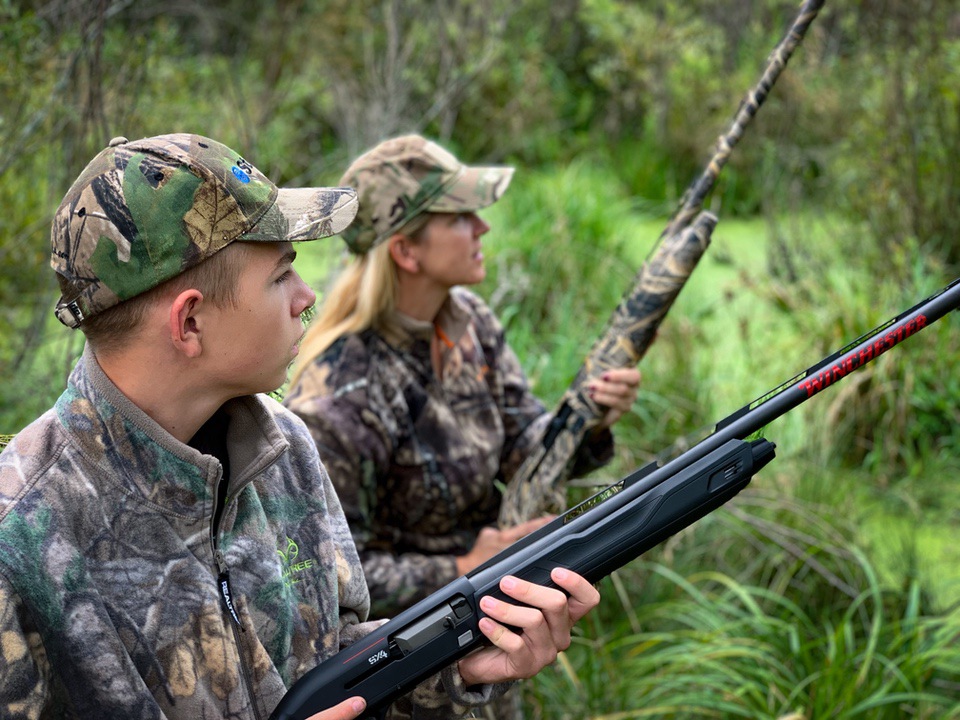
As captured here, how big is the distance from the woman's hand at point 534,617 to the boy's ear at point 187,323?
2.12ft

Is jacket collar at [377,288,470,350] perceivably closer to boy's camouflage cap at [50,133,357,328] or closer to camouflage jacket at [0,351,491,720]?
camouflage jacket at [0,351,491,720]

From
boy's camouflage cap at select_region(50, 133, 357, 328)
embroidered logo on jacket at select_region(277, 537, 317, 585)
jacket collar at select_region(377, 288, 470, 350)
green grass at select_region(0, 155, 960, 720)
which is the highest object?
boy's camouflage cap at select_region(50, 133, 357, 328)

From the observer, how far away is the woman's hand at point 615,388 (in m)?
2.85

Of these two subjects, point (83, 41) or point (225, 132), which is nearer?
point (83, 41)

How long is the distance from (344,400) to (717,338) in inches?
149

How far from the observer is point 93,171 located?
4.89 ft

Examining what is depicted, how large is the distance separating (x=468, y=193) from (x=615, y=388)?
69 centimetres

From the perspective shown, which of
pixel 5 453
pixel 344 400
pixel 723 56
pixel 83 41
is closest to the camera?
pixel 5 453

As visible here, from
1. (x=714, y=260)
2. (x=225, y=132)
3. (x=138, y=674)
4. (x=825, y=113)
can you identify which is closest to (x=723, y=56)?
(x=825, y=113)

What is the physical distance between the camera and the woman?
2723mm

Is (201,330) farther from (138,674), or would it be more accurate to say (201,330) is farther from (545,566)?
(545,566)

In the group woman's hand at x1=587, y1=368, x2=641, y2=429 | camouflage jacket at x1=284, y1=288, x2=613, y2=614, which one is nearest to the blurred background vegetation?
camouflage jacket at x1=284, y1=288, x2=613, y2=614

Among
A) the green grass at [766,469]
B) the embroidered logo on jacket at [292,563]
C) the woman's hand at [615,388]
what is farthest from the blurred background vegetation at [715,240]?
the embroidered logo on jacket at [292,563]

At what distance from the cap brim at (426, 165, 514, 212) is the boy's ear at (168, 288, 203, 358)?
1412 millimetres
